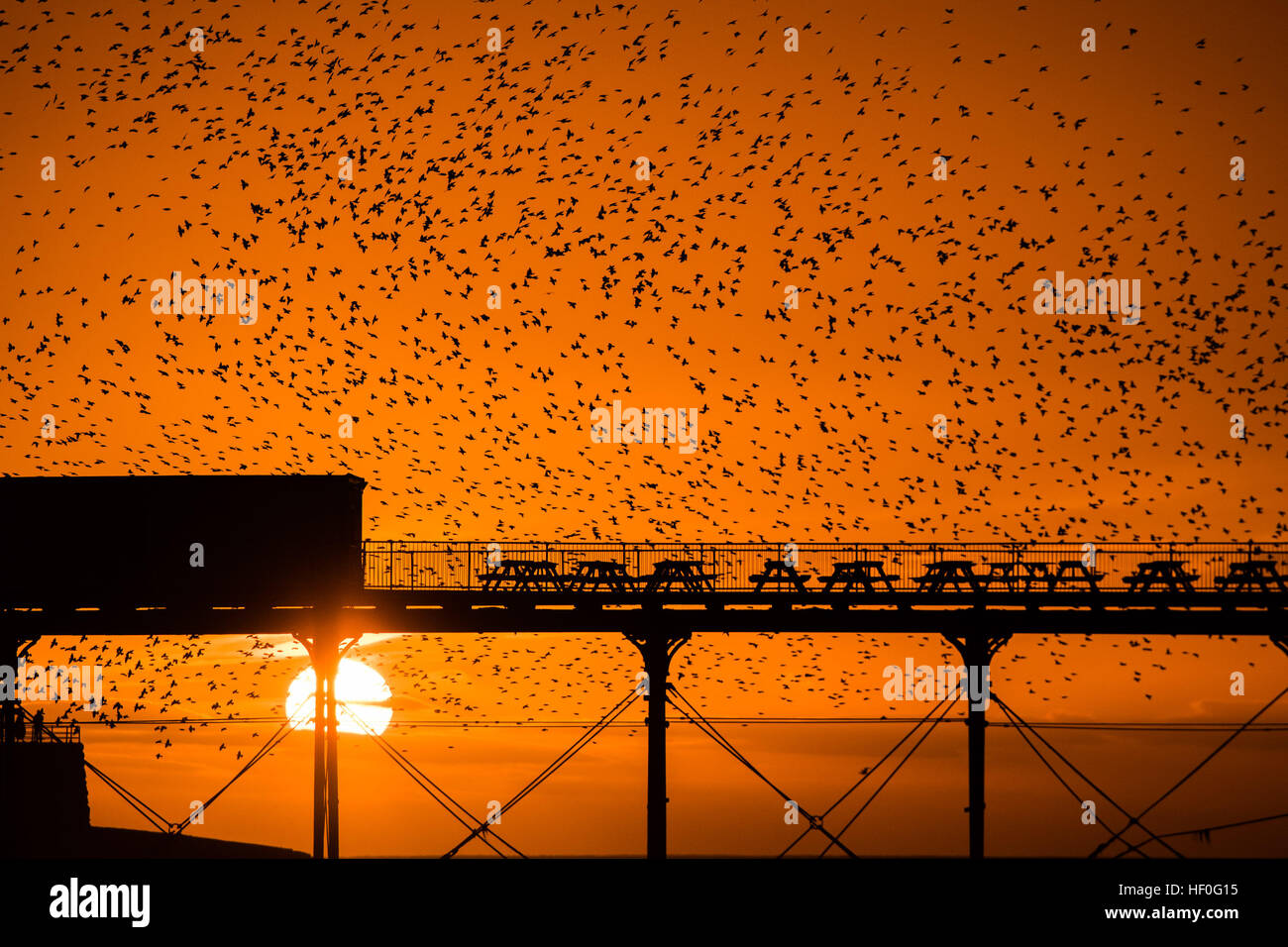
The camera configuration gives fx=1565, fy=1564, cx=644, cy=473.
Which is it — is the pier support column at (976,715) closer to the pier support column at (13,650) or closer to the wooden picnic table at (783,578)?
the wooden picnic table at (783,578)

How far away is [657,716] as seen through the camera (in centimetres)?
3050

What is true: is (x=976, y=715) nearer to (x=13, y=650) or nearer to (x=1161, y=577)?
(x=1161, y=577)

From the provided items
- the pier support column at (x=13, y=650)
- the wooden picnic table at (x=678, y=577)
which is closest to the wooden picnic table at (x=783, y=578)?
the wooden picnic table at (x=678, y=577)

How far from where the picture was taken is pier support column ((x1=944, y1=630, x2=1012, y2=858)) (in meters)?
30.3

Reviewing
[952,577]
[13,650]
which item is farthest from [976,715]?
[13,650]

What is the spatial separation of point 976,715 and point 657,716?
21.1 ft

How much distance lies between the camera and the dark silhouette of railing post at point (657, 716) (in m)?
30.2

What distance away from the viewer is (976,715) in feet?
103

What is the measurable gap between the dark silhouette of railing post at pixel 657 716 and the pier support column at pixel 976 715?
551 centimetres

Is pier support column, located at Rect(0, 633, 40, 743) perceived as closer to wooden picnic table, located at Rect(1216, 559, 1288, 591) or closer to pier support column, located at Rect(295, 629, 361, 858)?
pier support column, located at Rect(295, 629, 361, 858)

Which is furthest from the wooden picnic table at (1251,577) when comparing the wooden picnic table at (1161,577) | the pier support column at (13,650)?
the pier support column at (13,650)
